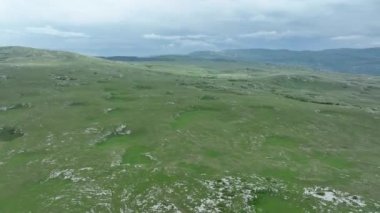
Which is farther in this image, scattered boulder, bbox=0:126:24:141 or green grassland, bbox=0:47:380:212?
scattered boulder, bbox=0:126:24:141

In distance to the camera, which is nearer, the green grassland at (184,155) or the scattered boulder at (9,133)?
the green grassland at (184,155)

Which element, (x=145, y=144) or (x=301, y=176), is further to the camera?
(x=145, y=144)

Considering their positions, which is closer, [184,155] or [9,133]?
[184,155]

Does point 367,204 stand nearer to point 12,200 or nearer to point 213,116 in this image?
point 12,200

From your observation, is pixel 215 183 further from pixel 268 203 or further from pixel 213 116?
pixel 213 116

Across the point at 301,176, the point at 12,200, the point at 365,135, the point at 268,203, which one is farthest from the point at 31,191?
the point at 365,135

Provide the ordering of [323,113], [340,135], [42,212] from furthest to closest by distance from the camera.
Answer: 1. [323,113]
2. [340,135]
3. [42,212]

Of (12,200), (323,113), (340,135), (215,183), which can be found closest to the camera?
(12,200)

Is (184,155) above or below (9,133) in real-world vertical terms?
above
